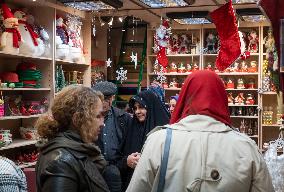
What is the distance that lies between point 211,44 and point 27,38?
11.5 feet

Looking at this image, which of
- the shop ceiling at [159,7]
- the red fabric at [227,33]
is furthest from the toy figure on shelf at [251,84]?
the red fabric at [227,33]

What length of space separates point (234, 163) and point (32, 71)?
3660mm

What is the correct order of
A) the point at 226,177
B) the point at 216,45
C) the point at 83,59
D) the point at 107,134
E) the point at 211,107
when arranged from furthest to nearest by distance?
the point at 216,45 < the point at 83,59 < the point at 107,134 < the point at 211,107 < the point at 226,177

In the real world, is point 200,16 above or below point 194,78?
above

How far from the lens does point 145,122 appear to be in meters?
3.23

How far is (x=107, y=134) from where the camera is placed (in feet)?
10.8

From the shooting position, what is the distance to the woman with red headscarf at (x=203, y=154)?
60.4 inches

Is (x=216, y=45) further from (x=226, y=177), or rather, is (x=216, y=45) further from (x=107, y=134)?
(x=226, y=177)

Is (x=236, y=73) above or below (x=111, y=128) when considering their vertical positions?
above

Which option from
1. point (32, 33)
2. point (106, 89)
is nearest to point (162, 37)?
point (32, 33)

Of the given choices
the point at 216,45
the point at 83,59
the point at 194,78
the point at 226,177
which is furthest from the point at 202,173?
the point at 216,45

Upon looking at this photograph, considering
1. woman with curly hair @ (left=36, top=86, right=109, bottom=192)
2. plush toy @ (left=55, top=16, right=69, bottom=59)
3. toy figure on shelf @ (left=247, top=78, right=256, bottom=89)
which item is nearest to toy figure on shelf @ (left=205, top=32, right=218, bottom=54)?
toy figure on shelf @ (left=247, top=78, right=256, bottom=89)

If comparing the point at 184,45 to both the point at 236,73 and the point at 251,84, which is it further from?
the point at 251,84

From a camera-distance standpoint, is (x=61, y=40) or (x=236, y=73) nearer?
Answer: (x=61, y=40)
